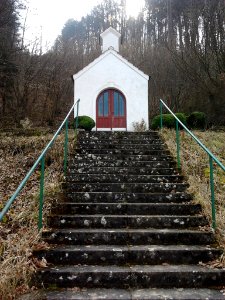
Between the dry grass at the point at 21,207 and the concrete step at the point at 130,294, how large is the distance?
0.82 ft

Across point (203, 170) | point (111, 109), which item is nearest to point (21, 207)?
point (203, 170)

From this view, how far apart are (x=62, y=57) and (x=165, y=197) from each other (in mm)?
19193

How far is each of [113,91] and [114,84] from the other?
331 millimetres

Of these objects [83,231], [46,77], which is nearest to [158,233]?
[83,231]

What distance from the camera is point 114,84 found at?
14.2m

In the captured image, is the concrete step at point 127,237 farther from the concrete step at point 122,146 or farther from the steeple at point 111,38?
the steeple at point 111,38

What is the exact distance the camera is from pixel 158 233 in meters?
4.19

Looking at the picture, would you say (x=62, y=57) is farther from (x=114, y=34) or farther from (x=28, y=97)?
(x=114, y=34)

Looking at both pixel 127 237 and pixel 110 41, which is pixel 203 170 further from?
pixel 110 41

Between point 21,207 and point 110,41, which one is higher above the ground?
point 110,41

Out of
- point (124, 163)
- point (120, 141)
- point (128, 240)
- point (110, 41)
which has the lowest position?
point (128, 240)

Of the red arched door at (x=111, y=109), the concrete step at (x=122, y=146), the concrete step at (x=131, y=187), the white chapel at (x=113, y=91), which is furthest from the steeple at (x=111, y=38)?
the concrete step at (x=131, y=187)

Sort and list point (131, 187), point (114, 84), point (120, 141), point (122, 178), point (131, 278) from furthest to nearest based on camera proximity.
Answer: point (114, 84) < point (120, 141) < point (122, 178) < point (131, 187) < point (131, 278)

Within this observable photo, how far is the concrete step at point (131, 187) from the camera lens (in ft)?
18.4
